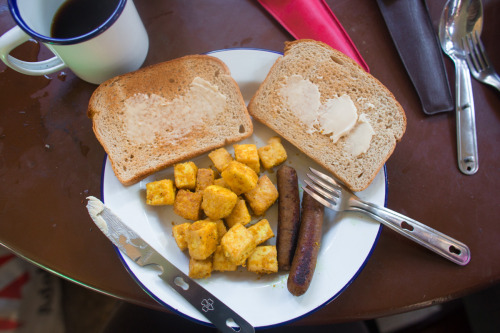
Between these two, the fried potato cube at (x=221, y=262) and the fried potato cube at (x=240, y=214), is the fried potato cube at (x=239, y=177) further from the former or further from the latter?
the fried potato cube at (x=221, y=262)

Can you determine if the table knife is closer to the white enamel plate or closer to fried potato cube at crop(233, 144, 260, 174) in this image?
the white enamel plate

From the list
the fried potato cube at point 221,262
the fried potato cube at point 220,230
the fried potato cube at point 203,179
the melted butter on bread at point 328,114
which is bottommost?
the fried potato cube at point 221,262

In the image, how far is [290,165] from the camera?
70.0 inches

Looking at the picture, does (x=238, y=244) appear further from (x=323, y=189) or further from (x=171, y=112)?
(x=171, y=112)

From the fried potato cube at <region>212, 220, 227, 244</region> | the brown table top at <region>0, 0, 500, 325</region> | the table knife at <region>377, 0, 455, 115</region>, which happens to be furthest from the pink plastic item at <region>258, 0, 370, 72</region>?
the fried potato cube at <region>212, 220, 227, 244</region>

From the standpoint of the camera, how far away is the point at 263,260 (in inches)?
58.7

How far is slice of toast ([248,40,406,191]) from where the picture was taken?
1.69 m

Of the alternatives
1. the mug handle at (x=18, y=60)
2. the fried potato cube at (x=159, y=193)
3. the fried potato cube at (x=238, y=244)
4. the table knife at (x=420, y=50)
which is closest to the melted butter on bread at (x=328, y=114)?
the table knife at (x=420, y=50)

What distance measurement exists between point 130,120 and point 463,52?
5.75ft

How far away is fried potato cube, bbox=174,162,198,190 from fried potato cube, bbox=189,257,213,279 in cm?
34

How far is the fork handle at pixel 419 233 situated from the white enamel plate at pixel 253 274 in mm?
45

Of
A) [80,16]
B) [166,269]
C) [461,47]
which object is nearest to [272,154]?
[166,269]

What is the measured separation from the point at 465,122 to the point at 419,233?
0.65 metres

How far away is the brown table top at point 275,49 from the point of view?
1.57 meters
